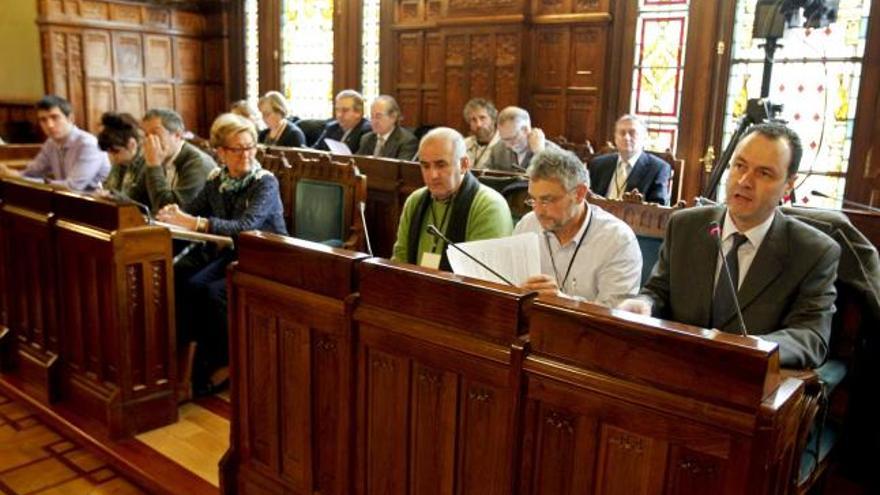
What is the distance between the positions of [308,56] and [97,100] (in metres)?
2.26

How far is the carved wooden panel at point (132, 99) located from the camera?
7664 mm

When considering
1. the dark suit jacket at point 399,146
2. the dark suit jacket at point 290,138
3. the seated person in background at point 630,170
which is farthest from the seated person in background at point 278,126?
the seated person in background at point 630,170

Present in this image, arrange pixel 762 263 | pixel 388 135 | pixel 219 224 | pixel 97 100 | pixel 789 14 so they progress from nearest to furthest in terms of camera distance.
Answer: pixel 762 263, pixel 219 224, pixel 789 14, pixel 388 135, pixel 97 100

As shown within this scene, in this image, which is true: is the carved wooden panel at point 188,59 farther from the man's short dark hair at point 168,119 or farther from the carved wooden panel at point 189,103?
the man's short dark hair at point 168,119

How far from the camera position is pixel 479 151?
Result: 512 centimetres

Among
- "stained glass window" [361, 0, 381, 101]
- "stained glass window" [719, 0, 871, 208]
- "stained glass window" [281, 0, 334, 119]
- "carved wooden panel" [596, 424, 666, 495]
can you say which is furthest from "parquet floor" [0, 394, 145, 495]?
"stained glass window" [281, 0, 334, 119]

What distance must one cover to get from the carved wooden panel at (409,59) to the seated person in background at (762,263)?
502 cm

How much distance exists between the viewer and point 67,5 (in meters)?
7.15

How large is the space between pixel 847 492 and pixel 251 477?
1749 millimetres

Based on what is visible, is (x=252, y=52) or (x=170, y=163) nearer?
(x=170, y=163)

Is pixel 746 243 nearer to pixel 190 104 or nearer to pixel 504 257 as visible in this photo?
pixel 504 257

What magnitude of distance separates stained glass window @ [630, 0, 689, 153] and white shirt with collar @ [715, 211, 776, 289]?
3.61m

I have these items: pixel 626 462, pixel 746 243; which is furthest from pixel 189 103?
pixel 626 462

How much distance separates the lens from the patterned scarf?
10.0 feet
